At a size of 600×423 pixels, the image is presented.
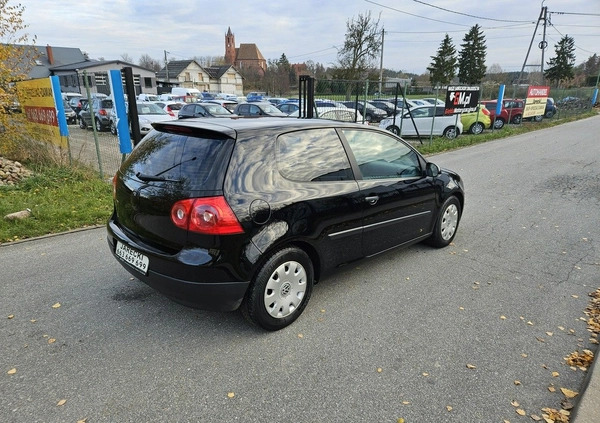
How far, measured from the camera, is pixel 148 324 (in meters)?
3.12

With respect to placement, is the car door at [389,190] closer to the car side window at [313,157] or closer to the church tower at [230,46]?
the car side window at [313,157]

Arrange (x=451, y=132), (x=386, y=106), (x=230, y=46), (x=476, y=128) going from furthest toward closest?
(x=230, y=46) < (x=386, y=106) < (x=476, y=128) < (x=451, y=132)

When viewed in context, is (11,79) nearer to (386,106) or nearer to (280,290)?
(280,290)

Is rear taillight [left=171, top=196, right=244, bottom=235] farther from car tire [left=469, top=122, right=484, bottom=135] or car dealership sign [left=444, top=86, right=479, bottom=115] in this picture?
car tire [left=469, top=122, right=484, bottom=135]

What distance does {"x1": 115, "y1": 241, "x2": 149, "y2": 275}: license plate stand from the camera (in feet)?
9.53

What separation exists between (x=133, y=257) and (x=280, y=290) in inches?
47.3

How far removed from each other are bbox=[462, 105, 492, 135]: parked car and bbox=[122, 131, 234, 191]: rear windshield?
17044 millimetres

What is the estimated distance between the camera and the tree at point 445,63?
57.2 metres

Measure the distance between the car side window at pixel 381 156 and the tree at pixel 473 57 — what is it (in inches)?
2378

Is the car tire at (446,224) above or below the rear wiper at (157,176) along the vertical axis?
below

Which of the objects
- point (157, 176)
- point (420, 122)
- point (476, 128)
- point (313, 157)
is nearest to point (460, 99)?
point (420, 122)

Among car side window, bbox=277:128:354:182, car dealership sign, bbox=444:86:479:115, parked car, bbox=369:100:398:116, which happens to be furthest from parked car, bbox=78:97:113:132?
car side window, bbox=277:128:354:182

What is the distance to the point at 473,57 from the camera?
2234 inches

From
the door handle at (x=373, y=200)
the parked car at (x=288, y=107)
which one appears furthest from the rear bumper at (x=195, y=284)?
the parked car at (x=288, y=107)
